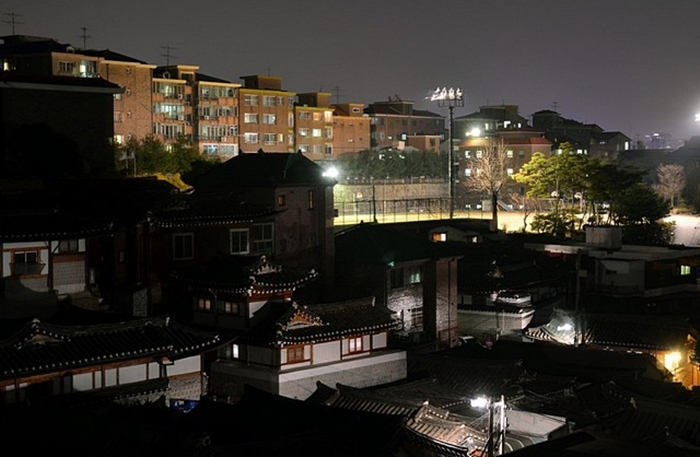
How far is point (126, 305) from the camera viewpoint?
27156mm

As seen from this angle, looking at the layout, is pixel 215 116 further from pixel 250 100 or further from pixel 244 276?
pixel 244 276

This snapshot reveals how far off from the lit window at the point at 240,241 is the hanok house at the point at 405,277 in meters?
4.94

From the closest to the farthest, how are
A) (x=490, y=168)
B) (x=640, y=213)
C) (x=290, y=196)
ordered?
(x=290, y=196) → (x=640, y=213) → (x=490, y=168)

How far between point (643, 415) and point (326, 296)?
13.9 metres

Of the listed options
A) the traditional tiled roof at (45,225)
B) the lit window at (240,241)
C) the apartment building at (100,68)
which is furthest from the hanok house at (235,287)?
the apartment building at (100,68)

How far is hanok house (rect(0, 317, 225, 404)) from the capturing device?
1981 centimetres

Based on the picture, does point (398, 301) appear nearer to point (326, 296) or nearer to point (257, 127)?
point (326, 296)

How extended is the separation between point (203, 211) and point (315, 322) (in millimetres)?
5750

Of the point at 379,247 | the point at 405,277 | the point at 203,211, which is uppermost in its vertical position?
the point at 203,211

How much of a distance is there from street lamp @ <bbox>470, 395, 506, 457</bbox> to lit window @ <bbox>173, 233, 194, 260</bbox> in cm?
1016

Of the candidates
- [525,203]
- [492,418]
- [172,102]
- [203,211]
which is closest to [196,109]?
[172,102]

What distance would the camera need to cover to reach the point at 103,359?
20.6m

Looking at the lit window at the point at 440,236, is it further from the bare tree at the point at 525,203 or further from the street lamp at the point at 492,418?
the street lamp at the point at 492,418

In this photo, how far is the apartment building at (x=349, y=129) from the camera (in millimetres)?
79812
